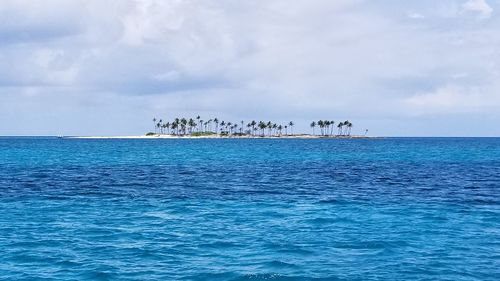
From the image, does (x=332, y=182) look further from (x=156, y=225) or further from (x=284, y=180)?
(x=156, y=225)

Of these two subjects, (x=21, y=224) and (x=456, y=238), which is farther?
(x=21, y=224)

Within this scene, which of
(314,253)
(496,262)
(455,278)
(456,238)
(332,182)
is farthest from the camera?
(332,182)

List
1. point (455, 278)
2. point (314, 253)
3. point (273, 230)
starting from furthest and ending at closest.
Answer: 1. point (273, 230)
2. point (314, 253)
3. point (455, 278)

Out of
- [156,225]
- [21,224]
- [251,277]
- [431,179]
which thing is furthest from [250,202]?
[431,179]

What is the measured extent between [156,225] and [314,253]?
10.6 m

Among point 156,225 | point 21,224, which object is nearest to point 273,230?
point 156,225

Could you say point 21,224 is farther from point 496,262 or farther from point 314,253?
point 496,262

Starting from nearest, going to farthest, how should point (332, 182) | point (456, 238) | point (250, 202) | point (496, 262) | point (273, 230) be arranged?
1. point (496, 262)
2. point (456, 238)
3. point (273, 230)
4. point (250, 202)
5. point (332, 182)

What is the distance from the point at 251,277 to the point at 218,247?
5.02 meters

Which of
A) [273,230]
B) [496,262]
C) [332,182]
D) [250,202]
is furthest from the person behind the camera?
[332,182]

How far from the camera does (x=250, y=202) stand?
39.5m

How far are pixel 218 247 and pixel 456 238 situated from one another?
39.2ft

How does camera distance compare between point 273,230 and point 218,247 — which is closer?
point 218,247

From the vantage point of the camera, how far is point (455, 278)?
19.0m
